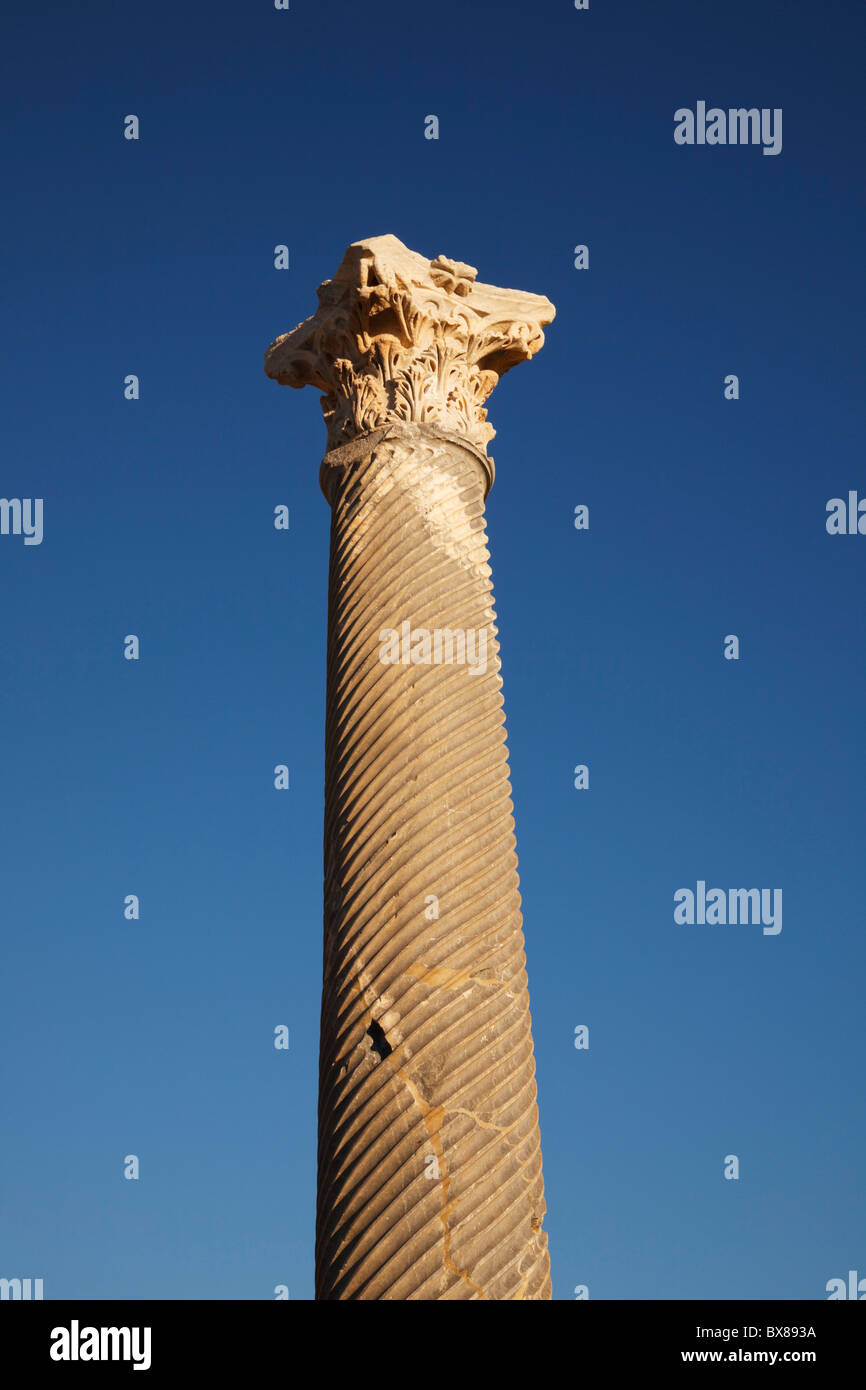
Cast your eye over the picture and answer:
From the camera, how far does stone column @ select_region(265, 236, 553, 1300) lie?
7.48m

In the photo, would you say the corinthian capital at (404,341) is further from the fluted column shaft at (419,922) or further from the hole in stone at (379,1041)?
the hole in stone at (379,1041)

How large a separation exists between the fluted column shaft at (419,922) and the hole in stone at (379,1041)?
12 millimetres

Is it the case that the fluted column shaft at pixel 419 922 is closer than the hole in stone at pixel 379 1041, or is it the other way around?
the fluted column shaft at pixel 419 922

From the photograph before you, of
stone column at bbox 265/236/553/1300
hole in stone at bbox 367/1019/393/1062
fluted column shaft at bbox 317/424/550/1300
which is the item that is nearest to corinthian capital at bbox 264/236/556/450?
stone column at bbox 265/236/553/1300

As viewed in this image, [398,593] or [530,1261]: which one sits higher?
[398,593]

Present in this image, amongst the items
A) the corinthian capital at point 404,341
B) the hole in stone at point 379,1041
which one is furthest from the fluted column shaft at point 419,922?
the corinthian capital at point 404,341

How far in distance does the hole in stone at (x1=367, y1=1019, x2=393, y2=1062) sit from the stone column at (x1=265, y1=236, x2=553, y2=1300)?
0.01 metres

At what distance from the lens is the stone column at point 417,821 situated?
24.6 feet

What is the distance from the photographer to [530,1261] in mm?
7531

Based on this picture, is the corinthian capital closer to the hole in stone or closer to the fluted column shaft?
the fluted column shaft
